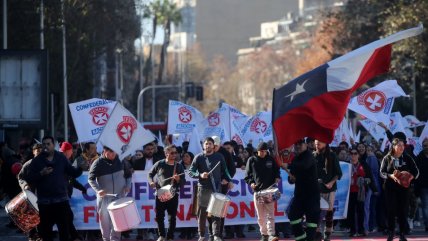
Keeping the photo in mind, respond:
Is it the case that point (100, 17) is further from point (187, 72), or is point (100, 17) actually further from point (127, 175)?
point (187, 72)

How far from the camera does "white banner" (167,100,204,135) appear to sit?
33.8m

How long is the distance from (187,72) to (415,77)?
97617 mm

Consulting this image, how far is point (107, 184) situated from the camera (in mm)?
20141

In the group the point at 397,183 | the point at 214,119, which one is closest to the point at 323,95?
the point at 397,183

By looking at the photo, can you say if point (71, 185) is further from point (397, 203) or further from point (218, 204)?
point (397, 203)

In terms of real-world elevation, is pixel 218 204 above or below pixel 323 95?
below

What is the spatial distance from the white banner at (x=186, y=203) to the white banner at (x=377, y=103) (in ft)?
4.44

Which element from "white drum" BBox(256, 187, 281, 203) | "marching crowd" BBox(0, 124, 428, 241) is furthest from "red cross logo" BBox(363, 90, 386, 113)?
"white drum" BBox(256, 187, 281, 203)

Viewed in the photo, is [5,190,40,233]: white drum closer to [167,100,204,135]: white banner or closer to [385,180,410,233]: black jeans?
[385,180,410,233]: black jeans

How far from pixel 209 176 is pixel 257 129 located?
12.7 meters

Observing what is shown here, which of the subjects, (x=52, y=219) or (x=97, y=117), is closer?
(x=52, y=219)

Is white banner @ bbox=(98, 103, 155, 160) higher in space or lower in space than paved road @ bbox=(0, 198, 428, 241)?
higher

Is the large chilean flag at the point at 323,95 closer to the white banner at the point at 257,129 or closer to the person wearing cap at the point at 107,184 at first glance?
the person wearing cap at the point at 107,184

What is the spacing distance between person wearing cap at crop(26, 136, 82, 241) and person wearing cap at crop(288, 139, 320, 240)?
3.13m
